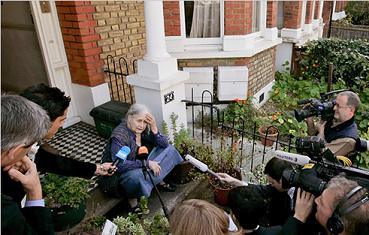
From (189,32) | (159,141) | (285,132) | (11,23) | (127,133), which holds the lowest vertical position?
(285,132)

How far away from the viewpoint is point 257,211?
6.35ft

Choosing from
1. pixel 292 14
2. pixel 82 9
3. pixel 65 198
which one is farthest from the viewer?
pixel 292 14

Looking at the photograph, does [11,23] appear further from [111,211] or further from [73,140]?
[111,211]

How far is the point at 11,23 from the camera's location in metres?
4.35

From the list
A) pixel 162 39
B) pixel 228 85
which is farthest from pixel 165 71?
pixel 228 85

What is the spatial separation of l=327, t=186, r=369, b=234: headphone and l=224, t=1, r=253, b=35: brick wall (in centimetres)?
383

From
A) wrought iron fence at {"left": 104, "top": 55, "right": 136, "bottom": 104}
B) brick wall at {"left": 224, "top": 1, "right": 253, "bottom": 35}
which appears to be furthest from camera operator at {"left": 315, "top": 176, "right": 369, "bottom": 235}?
brick wall at {"left": 224, "top": 1, "right": 253, "bottom": 35}

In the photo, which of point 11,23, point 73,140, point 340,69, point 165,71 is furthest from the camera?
point 340,69

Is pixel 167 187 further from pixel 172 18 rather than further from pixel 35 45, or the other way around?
pixel 172 18

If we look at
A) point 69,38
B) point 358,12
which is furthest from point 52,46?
point 358,12

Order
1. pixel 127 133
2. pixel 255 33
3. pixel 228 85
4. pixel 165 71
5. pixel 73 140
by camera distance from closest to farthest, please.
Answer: pixel 127 133 < pixel 165 71 < pixel 73 140 < pixel 228 85 < pixel 255 33

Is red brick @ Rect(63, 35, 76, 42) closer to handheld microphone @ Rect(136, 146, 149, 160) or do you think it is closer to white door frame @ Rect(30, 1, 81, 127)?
white door frame @ Rect(30, 1, 81, 127)

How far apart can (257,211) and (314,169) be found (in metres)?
0.46

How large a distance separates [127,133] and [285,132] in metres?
2.94
